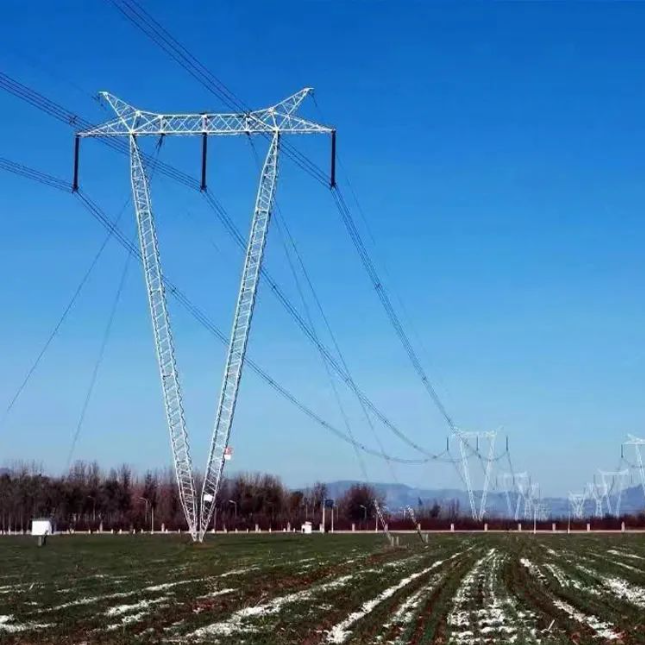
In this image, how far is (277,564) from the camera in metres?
51.7

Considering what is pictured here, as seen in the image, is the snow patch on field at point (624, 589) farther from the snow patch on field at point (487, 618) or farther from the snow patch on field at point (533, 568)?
the snow patch on field at point (487, 618)

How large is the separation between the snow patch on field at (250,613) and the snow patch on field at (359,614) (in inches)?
74.1

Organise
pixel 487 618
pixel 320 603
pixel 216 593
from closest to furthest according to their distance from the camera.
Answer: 1. pixel 487 618
2. pixel 320 603
3. pixel 216 593

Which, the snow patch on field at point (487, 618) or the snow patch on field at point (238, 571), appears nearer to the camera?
the snow patch on field at point (487, 618)

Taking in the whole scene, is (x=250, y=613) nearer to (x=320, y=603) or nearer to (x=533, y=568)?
(x=320, y=603)

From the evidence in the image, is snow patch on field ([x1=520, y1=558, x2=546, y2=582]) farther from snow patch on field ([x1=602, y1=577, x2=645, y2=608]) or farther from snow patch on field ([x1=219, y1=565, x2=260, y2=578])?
snow patch on field ([x1=219, y1=565, x2=260, y2=578])

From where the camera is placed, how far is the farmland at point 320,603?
23.4 m

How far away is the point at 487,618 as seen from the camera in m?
26.7

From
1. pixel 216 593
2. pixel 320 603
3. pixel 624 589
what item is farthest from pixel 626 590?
pixel 216 593

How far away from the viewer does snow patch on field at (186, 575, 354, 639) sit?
23.6 metres

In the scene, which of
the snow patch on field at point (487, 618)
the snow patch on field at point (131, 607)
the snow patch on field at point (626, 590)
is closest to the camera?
the snow patch on field at point (487, 618)

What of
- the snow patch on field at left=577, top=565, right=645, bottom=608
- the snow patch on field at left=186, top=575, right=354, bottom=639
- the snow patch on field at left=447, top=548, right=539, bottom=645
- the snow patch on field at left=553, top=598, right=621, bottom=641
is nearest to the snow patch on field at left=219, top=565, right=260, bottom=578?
the snow patch on field at left=186, top=575, right=354, bottom=639

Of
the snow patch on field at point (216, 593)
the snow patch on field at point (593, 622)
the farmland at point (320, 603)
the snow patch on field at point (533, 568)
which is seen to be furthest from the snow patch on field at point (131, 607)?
the snow patch on field at point (533, 568)

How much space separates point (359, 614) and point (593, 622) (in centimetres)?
571
